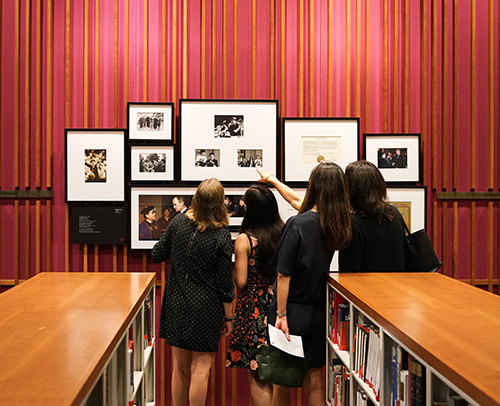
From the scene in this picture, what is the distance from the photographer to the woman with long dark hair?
227cm

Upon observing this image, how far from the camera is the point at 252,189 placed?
9.30 ft

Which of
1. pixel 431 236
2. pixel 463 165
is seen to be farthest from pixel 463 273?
pixel 463 165

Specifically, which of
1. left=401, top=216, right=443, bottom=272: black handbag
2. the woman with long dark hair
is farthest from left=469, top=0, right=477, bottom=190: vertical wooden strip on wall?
the woman with long dark hair

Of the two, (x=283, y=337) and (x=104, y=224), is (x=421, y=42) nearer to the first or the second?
(x=283, y=337)

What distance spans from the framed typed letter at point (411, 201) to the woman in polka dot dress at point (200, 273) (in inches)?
60.2

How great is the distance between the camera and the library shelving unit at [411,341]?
115 cm

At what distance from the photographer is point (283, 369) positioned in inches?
91.3

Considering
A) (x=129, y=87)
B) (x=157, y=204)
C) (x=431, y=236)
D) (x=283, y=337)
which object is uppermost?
(x=129, y=87)

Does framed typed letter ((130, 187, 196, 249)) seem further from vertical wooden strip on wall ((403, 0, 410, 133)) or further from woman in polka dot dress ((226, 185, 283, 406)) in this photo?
vertical wooden strip on wall ((403, 0, 410, 133))

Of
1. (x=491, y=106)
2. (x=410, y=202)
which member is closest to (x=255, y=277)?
(x=410, y=202)

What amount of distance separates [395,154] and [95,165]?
237cm

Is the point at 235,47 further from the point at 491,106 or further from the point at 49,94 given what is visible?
the point at 491,106

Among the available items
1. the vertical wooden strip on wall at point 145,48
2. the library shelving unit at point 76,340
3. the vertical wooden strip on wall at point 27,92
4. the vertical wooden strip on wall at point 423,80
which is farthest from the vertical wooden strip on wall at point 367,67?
the vertical wooden strip on wall at point 27,92

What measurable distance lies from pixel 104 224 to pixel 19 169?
802mm
